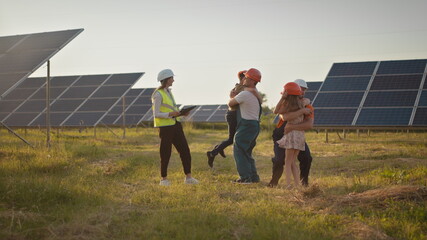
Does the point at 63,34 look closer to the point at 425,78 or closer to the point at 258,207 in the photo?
the point at 258,207

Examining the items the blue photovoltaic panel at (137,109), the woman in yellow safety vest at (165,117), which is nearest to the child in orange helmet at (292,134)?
the woman in yellow safety vest at (165,117)

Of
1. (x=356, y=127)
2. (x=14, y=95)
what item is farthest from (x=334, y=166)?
(x=14, y=95)

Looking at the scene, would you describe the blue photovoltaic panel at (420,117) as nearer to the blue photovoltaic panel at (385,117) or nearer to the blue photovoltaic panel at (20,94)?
the blue photovoltaic panel at (385,117)

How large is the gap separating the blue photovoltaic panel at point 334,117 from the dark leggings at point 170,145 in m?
8.49

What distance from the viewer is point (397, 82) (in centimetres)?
1563

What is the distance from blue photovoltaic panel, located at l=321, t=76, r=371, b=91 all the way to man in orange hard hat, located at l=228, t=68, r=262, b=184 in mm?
10209

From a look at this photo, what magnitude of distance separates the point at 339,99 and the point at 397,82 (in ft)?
6.63

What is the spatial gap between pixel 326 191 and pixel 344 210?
123 centimetres

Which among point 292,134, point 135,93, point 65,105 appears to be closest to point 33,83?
point 65,105

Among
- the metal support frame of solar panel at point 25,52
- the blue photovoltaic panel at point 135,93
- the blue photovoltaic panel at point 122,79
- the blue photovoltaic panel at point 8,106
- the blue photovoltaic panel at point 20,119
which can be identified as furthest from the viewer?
the blue photovoltaic panel at point 135,93

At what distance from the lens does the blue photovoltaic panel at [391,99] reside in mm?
14560

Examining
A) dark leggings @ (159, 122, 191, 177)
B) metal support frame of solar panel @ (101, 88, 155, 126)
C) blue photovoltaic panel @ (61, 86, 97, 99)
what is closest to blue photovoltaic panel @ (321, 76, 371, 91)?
blue photovoltaic panel @ (61, 86, 97, 99)

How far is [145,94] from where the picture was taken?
31141mm

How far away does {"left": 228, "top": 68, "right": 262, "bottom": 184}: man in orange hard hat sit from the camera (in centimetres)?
675
